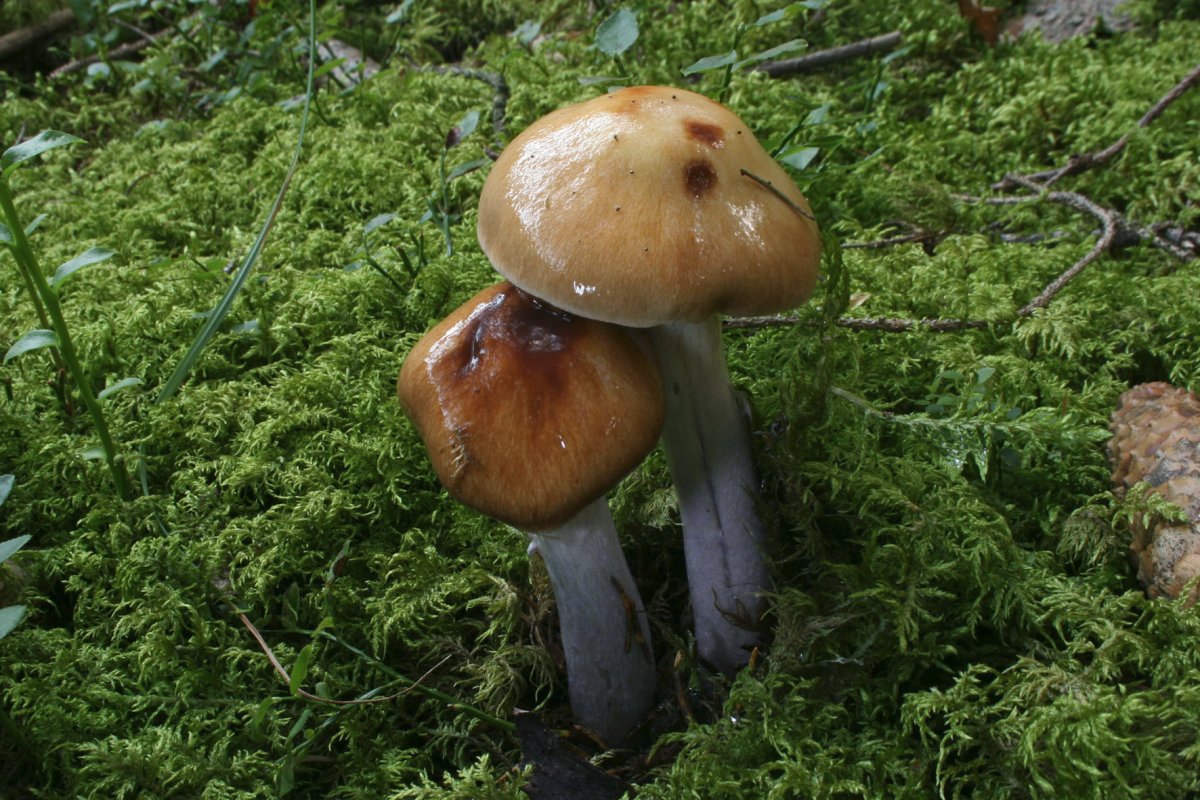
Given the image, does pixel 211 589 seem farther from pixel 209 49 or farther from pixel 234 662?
pixel 209 49

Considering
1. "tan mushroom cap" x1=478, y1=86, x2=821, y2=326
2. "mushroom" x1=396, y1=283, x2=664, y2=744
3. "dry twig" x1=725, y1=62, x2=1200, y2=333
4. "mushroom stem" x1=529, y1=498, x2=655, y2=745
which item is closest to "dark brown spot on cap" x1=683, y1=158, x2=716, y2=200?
"tan mushroom cap" x1=478, y1=86, x2=821, y2=326

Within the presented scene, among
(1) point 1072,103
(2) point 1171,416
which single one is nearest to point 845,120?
(1) point 1072,103

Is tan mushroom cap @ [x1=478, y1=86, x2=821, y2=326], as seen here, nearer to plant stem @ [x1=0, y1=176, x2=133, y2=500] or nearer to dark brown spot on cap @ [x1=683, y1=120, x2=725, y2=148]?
dark brown spot on cap @ [x1=683, y1=120, x2=725, y2=148]

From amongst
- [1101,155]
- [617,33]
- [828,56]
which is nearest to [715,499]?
[617,33]

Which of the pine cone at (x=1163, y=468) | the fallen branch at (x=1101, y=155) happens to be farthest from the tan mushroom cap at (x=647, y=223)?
the fallen branch at (x=1101, y=155)

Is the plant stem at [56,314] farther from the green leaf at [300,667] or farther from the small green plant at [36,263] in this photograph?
the green leaf at [300,667]

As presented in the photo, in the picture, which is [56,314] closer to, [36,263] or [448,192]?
[36,263]
